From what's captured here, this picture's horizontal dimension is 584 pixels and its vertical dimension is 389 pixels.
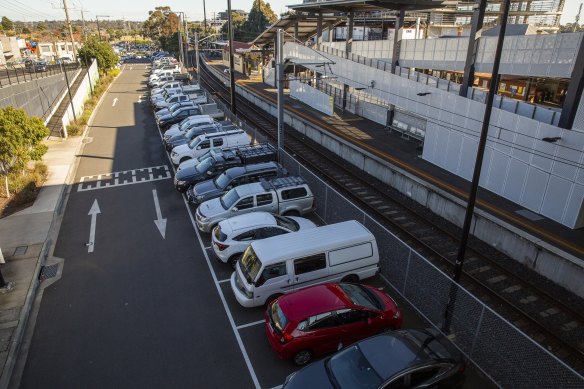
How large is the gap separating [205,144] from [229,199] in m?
7.65

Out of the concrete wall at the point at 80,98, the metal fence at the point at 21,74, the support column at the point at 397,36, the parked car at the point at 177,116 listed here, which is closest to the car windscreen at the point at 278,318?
the support column at the point at 397,36

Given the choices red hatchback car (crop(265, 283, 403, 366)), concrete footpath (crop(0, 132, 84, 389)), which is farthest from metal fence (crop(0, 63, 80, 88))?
red hatchback car (crop(265, 283, 403, 366))

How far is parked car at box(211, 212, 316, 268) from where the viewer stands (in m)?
11.8

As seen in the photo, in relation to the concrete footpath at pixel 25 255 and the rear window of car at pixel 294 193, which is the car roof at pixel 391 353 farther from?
the rear window of car at pixel 294 193

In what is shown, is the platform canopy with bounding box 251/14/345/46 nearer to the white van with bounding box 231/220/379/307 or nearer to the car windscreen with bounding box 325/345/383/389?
the white van with bounding box 231/220/379/307

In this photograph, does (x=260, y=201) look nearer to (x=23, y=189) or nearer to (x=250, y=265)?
(x=250, y=265)

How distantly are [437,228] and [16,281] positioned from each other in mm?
13611

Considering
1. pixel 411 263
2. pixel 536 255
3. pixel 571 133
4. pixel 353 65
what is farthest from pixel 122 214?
pixel 353 65

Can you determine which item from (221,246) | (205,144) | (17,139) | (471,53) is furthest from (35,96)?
(471,53)

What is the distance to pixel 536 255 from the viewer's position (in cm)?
1169

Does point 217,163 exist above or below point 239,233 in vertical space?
above

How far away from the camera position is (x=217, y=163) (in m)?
17.6

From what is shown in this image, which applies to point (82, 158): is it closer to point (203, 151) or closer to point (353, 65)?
point (203, 151)

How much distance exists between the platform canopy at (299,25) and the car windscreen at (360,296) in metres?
31.2
